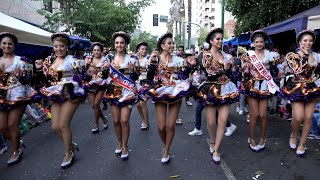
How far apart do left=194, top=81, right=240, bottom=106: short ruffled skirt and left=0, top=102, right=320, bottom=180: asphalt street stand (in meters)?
0.85

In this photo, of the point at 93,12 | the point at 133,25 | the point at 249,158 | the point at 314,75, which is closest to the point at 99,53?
the point at 249,158

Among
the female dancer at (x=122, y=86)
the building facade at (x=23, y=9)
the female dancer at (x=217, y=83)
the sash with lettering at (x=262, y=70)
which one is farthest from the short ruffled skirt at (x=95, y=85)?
the building facade at (x=23, y=9)

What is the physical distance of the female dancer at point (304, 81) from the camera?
4.27 m

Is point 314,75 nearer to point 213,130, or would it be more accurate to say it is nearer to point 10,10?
point 213,130

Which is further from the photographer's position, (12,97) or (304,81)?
(304,81)

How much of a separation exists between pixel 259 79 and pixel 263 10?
5.72m

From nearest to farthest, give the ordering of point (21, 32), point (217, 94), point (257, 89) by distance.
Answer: point (217, 94) → point (257, 89) → point (21, 32)

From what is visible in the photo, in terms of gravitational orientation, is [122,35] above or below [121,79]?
above

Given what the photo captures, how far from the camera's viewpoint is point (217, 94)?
414 cm

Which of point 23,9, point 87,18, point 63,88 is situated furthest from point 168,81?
point 23,9

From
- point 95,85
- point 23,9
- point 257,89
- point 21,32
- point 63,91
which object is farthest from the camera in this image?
point 23,9

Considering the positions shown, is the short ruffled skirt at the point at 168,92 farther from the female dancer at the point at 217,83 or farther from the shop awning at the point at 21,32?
the shop awning at the point at 21,32

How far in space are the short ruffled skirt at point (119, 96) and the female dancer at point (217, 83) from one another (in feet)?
3.08

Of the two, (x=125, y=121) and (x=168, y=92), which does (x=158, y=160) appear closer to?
(x=125, y=121)
